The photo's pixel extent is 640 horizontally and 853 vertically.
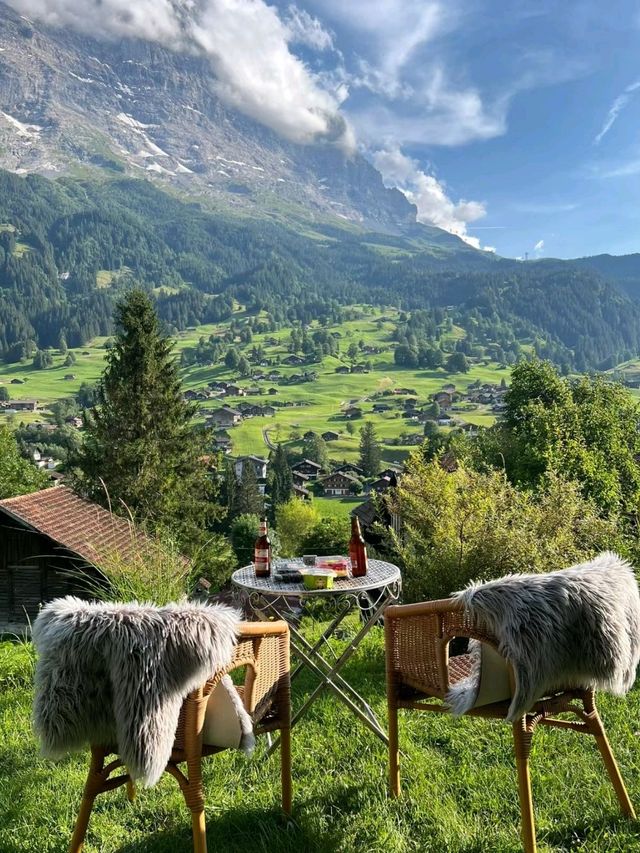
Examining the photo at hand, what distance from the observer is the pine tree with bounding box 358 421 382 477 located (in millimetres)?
71125

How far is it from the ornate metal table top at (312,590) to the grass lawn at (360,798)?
0.83m

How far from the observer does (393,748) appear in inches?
108

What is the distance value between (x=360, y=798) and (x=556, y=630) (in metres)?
1.22

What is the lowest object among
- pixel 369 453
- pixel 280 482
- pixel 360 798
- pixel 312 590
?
pixel 280 482

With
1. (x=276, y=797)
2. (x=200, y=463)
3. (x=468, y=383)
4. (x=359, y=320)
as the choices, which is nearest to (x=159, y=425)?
(x=200, y=463)

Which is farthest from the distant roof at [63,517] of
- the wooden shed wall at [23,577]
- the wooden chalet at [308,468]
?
the wooden chalet at [308,468]

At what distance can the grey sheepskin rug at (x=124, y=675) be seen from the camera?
2016mm

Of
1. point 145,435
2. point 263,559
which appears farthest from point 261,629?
point 145,435

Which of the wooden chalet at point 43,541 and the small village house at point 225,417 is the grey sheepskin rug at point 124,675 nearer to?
the wooden chalet at point 43,541

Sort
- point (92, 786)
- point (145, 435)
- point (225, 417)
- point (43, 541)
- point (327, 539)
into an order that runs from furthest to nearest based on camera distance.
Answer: point (225, 417), point (327, 539), point (145, 435), point (43, 541), point (92, 786)

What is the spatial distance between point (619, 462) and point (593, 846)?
19.7 metres

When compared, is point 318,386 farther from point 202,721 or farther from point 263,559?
point 202,721

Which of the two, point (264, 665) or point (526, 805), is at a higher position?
point (264, 665)

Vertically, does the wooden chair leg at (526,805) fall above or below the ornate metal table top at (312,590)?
below
